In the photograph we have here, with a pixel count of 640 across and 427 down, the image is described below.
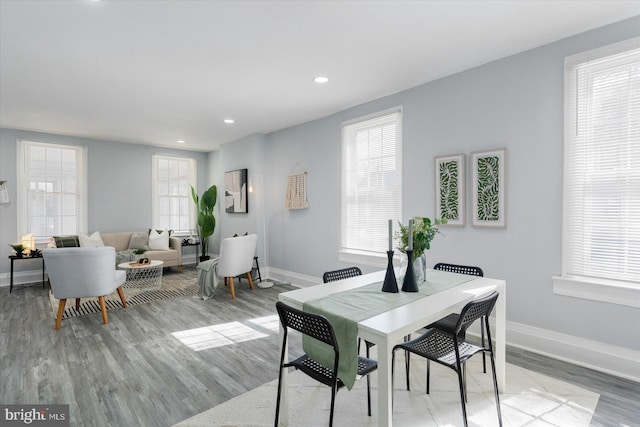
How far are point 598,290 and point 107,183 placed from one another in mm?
7680

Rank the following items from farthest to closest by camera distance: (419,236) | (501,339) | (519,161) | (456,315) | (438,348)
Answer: (519,161), (456,315), (501,339), (419,236), (438,348)

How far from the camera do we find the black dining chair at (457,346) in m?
1.66

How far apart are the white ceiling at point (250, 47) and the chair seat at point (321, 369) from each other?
2.28 meters

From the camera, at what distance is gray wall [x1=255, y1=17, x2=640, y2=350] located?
2617 millimetres

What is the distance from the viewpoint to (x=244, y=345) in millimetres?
3105

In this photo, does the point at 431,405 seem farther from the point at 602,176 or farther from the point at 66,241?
the point at 66,241

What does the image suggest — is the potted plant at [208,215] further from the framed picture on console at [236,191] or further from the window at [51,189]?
the window at [51,189]

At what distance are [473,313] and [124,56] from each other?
3454mm

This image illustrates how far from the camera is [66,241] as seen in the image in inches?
222

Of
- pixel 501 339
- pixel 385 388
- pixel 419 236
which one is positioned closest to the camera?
pixel 385 388

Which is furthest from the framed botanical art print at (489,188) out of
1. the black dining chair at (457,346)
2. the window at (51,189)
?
the window at (51,189)

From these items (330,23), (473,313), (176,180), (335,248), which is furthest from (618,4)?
(176,180)

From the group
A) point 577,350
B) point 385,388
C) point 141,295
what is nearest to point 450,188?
point 577,350

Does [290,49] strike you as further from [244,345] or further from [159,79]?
[244,345]
